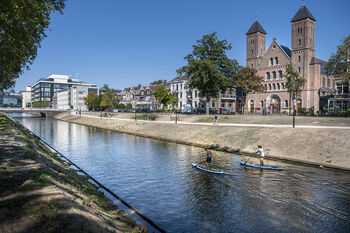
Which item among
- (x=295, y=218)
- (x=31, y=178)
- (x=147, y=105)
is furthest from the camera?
(x=147, y=105)

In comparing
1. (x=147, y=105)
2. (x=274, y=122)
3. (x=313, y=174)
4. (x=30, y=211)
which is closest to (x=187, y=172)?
(x=313, y=174)

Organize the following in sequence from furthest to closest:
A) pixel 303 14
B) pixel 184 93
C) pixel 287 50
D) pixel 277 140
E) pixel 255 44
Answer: pixel 184 93, pixel 255 44, pixel 287 50, pixel 303 14, pixel 277 140

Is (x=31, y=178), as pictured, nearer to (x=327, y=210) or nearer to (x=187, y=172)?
(x=187, y=172)

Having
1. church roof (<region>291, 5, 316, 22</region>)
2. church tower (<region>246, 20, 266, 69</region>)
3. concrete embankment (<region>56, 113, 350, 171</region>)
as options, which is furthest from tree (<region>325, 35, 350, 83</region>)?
church tower (<region>246, 20, 266, 69</region>)

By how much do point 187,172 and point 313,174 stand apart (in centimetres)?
1031

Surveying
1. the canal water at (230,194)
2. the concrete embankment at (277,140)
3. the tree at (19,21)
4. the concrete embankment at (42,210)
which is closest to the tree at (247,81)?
the concrete embankment at (277,140)

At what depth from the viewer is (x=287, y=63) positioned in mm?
69688

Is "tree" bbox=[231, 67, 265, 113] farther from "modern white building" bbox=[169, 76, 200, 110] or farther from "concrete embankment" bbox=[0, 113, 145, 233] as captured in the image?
"concrete embankment" bbox=[0, 113, 145, 233]

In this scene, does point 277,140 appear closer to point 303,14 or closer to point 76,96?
point 303,14

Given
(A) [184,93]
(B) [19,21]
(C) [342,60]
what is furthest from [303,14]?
(B) [19,21]

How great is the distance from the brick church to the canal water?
143ft

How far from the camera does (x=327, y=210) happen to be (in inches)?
544

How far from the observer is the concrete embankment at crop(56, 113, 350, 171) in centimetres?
2419

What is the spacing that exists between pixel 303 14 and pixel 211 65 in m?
34.1
